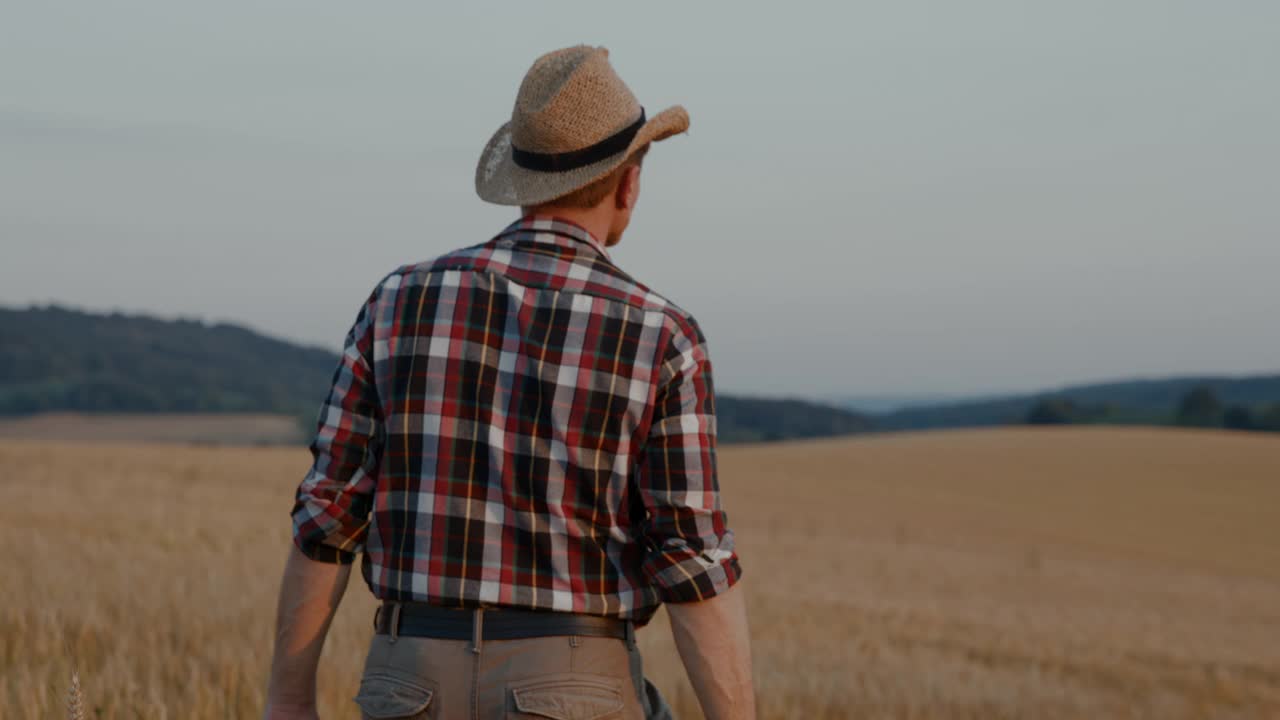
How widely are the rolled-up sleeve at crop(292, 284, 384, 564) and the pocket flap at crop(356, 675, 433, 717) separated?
11.1 inches

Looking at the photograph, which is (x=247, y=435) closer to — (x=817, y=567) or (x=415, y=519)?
(x=817, y=567)

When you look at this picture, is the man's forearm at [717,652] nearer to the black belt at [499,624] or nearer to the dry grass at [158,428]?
the black belt at [499,624]

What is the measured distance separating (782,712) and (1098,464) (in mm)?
37956

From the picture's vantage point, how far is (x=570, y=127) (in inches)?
98.2

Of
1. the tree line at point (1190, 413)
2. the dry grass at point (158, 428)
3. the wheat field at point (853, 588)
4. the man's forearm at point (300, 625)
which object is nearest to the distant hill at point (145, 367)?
the dry grass at point (158, 428)

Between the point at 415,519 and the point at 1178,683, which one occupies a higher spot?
the point at 415,519

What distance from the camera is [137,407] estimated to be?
114 meters

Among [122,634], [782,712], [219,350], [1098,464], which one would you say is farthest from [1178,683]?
[219,350]

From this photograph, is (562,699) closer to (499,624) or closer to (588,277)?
(499,624)

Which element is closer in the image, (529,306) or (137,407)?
(529,306)

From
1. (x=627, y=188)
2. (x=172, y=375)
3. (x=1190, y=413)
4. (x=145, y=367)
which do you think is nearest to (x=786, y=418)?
(x=1190, y=413)

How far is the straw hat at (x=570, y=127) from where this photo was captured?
2.49 m

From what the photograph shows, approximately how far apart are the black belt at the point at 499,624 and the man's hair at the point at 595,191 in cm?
76

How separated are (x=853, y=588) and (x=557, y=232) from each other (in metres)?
14.6
